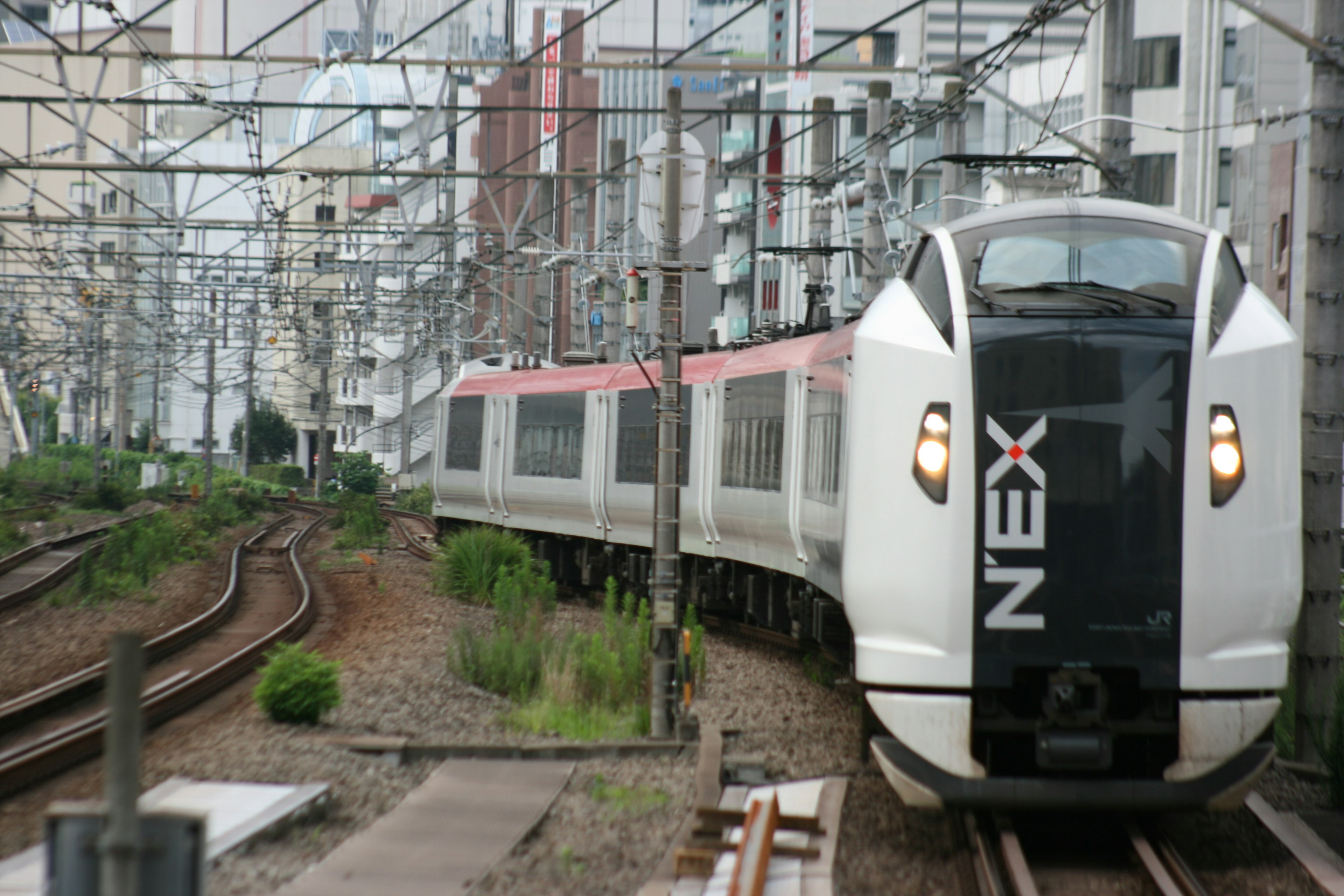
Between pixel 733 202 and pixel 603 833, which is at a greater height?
pixel 733 202

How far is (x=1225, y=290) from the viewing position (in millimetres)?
7441

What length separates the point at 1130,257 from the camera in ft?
25.2

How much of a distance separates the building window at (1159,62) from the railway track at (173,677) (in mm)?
26055

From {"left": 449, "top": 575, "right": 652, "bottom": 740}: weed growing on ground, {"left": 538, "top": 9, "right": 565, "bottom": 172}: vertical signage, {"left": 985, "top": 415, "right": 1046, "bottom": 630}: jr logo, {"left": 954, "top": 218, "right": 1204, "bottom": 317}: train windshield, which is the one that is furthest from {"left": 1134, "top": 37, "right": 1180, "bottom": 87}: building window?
{"left": 985, "top": 415, "right": 1046, "bottom": 630}: jr logo

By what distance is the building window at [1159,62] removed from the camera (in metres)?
39.3

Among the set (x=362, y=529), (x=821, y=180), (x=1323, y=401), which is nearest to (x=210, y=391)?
(x=362, y=529)

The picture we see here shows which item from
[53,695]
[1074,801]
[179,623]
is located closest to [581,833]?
[1074,801]

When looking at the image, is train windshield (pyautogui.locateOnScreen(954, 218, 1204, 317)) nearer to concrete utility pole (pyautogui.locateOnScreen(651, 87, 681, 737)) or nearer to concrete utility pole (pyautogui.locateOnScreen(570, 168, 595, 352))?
concrete utility pole (pyautogui.locateOnScreen(651, 87, 681, 737))

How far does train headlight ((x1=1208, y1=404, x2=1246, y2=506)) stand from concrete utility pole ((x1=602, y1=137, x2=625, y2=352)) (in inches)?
735

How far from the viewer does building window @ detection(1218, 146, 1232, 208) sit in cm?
3788

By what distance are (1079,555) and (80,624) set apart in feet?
47.8

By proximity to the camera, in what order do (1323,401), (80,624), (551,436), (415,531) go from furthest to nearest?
1. (415,531)
2. (551,436)
3. (80,624)
4. (1323,401)

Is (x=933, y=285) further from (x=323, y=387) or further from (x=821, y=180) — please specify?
(x=323, y=387)

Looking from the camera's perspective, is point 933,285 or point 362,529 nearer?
point 933,285
